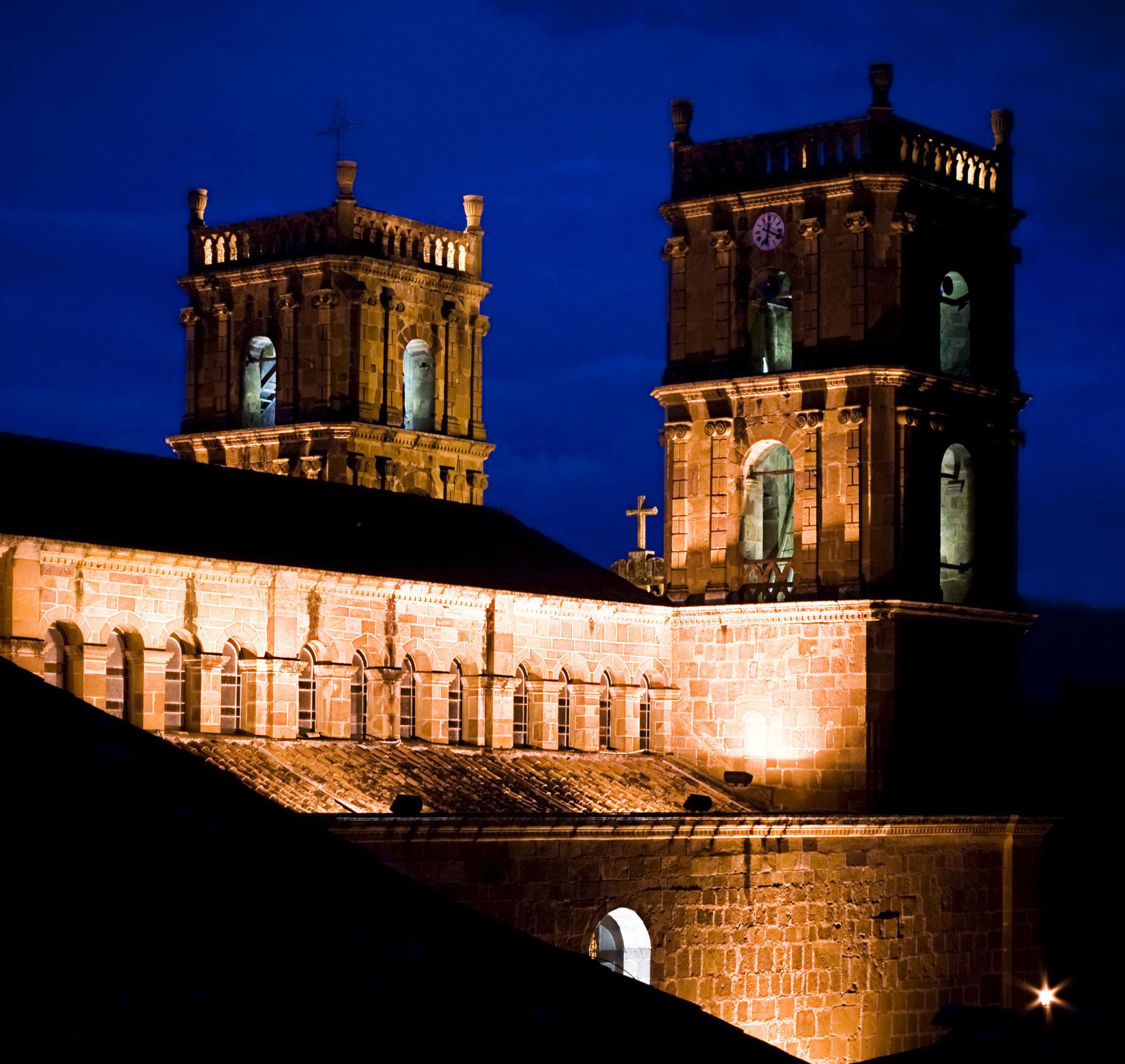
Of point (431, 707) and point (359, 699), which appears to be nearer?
point (359, 699)

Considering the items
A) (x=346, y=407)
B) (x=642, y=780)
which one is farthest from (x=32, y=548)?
(x=346, y=407)

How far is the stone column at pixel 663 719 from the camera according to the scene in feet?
157

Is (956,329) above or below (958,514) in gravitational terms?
above

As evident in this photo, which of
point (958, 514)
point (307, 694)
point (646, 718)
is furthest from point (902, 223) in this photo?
point (307, 694)

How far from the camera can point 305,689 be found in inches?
1635

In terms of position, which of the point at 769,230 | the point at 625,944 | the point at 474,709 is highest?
the point at 769,230

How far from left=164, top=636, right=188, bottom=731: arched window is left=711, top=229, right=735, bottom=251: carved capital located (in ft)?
45.2

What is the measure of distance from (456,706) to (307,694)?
3.56m

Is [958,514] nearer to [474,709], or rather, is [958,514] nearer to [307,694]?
[474,709]

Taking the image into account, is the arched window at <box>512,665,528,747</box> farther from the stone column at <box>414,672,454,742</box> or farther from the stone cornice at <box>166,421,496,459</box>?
the stone cornice at <box>166,421,496,459</box>

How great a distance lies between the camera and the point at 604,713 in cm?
4719

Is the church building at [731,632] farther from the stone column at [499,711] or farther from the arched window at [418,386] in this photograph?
the arched window at [418,386]

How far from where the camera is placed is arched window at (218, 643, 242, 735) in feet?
132

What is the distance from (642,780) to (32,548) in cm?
1316
